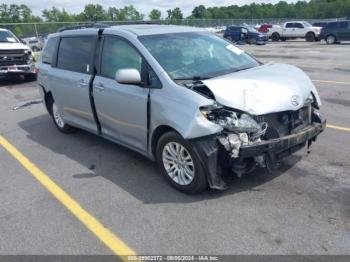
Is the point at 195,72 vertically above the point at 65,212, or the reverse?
the point at 195,72

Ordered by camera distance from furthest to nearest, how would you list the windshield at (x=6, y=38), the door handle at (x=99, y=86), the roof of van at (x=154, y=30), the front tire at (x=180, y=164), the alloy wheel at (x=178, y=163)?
the windshield at (x=6, y=38) → the door handle at (x=99, y=86) → the roof of van at (x=154, y=30) → the alloy wheel at (x=178, y=163) → the front tire at (x=180, y=164)

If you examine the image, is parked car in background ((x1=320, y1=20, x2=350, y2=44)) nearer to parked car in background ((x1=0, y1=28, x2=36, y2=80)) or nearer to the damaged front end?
parked car in background ((x1=0, y1=28, x2=36, y2=80))

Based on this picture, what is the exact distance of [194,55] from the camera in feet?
16.1

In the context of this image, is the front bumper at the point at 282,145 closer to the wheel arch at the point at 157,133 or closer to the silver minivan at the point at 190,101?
the silver minivan at the point at 190,101

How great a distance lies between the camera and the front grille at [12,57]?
517 inches

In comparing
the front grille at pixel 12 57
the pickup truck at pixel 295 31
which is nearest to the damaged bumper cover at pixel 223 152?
the front grille at pixel 12 57

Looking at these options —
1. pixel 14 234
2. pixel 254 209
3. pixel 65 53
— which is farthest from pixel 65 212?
pixel 65 53

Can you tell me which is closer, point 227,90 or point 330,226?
point 330,226

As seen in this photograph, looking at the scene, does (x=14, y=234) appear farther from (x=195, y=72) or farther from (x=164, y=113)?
(x=195, y=72)

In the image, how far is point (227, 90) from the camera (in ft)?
13.3

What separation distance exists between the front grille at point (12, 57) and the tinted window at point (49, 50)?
6874mm

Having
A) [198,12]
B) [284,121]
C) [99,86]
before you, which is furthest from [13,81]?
[198,12]

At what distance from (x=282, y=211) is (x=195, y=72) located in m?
1.90

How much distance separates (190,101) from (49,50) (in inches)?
157
